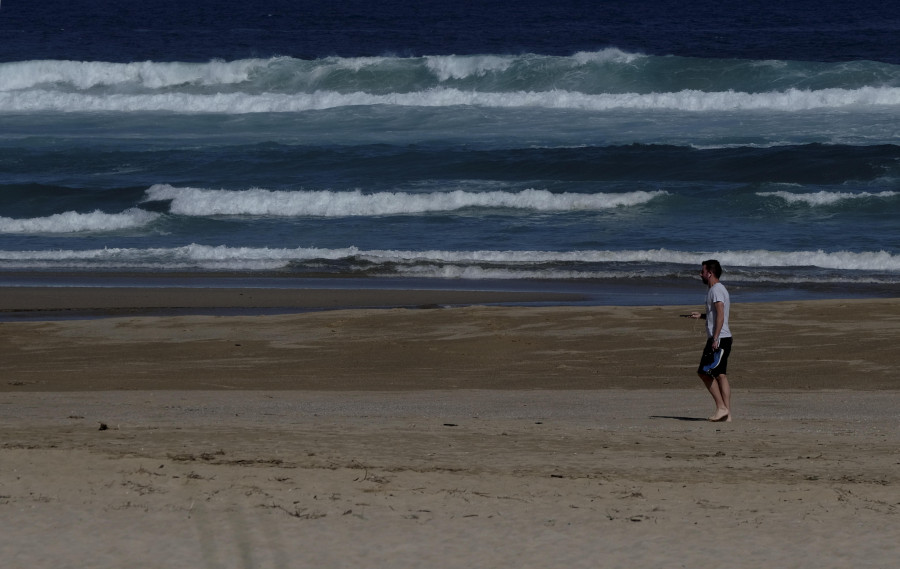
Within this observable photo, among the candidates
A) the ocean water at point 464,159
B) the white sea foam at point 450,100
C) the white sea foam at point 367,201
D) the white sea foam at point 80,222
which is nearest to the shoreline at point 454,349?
the ocean water at point 464,159

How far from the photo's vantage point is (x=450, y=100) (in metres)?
37.8

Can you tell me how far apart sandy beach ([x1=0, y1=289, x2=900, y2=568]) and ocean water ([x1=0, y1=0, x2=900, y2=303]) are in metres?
3.60

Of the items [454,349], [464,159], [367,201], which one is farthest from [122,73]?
[454,349]

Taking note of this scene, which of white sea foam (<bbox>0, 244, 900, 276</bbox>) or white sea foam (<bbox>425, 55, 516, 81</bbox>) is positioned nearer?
white sea foam (<bbox>0, 244, 900, 276</bbox>)

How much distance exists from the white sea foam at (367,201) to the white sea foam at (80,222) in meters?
0.89

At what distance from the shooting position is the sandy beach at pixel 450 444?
5.73 meters

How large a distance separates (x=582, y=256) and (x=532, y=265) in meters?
0.99

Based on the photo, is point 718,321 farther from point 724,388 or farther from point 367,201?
point 367,201

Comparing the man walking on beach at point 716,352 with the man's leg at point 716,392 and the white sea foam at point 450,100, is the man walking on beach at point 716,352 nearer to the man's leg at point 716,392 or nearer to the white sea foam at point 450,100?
the man's leg at point 716,392

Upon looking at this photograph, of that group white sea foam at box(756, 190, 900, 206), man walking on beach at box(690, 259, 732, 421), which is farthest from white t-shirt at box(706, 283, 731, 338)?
white sea foam at box(756, 190, 900, 206)

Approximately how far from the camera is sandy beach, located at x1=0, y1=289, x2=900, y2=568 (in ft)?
18.8

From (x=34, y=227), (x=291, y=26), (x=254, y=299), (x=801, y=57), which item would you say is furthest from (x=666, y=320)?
(x=291, y=26)

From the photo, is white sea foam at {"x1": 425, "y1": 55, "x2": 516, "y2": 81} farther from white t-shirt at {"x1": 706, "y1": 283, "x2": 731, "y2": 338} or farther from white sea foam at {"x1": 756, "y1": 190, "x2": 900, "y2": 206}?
white t-shirt at {"x1": 706, "y1": 283, "x2": 731, "y2": 338}

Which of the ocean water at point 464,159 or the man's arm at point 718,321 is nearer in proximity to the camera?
the man's arm at point 718,321
